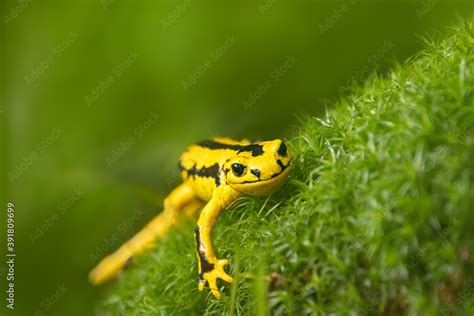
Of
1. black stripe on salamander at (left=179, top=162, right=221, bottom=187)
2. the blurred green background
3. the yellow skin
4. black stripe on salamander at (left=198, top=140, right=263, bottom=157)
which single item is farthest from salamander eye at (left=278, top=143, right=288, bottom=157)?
the blurred green background

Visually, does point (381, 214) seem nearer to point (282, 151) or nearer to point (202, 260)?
point (282, 151)

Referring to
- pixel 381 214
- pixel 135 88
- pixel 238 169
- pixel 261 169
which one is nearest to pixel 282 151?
pixel 261 169

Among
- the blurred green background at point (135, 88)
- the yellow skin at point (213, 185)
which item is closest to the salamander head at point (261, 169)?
the yellow skin at point (213, 185)

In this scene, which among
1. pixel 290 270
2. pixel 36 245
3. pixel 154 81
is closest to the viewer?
pixel 290 270

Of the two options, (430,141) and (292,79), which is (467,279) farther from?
(292,79)

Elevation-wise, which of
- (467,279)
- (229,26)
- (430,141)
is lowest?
(467,279)

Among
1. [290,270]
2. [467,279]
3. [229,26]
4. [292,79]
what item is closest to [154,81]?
[229,26]

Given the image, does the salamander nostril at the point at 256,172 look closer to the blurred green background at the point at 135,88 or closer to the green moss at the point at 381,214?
the green moss at the point at 381,214

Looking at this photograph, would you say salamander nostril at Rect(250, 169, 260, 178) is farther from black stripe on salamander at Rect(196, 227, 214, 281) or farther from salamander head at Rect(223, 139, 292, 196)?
black stripe on salamander at Rect(196, 227, 214, 281)
